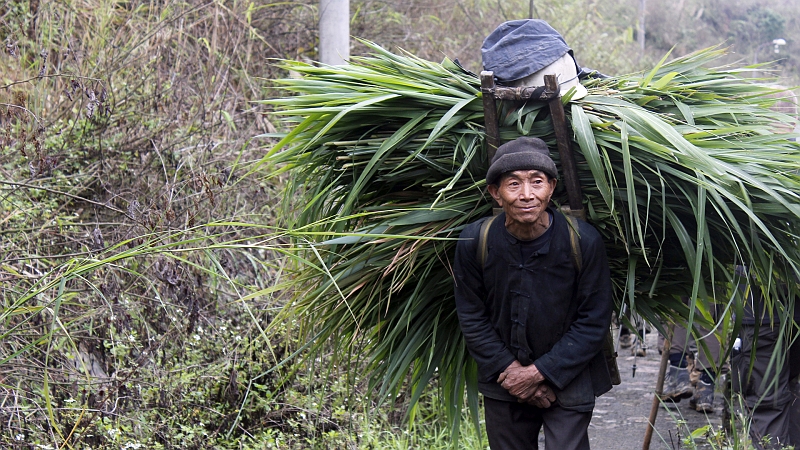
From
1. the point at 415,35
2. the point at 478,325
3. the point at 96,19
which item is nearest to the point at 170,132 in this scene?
the point at 96,19

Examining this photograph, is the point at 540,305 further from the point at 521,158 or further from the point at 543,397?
the point at 521,158

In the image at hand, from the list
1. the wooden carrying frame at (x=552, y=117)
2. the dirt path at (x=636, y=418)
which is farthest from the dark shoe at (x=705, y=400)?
the wooden carrying frame at (x=552, y=117)

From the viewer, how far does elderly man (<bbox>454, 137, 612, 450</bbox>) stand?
3023 mm

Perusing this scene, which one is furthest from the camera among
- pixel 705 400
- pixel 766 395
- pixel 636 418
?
pixel 705 400

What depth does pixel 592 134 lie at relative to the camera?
9.54ft

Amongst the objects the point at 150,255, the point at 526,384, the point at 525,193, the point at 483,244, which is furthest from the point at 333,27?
the point at 526,384

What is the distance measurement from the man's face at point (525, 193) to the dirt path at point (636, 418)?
7.20 ft

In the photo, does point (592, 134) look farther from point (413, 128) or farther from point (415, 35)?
point (415, 35)

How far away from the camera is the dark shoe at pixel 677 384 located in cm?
603

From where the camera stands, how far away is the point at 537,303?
3082 mm

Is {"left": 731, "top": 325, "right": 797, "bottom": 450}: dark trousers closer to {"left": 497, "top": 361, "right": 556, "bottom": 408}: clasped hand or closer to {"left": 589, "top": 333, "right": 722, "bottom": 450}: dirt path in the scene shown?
{"left": 589, "top": 333, "right": 722, "bottom": 450}: dirt path

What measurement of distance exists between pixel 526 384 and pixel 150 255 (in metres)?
1.43

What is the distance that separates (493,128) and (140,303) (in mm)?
2063

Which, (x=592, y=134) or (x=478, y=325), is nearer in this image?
(x=592, y=134)
